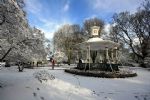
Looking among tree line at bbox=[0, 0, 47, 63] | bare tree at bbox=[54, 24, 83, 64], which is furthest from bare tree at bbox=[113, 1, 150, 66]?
tree line at bbox=[0, 0, 47, 63]

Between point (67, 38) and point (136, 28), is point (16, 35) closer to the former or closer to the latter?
point (136, 28)

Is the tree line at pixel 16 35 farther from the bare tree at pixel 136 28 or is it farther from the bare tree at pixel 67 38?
the bare tree at pixel 67 38

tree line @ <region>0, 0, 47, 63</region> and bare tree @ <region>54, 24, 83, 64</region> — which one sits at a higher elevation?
bare tree @ <region>54, 24, 83, 64</region>

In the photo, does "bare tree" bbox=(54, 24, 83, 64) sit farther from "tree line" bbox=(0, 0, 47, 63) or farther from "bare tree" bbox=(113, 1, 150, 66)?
"tree line" bbox=(0, 0, 47, 63)

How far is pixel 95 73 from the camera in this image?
67.9 feet

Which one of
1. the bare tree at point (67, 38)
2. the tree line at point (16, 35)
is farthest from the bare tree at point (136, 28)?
the tree line at point (16, 35)

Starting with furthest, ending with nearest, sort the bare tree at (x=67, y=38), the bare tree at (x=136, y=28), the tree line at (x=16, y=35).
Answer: the bare tree at (x=67, y=38) < the bare tree at (x=136, y=28) < the tree line at (x=16, y=35)

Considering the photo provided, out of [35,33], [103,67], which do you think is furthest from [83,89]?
[103,67]

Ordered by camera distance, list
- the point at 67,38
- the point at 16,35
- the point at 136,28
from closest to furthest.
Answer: the point at 16,35 → the point at 136,28 → the point at 67,38

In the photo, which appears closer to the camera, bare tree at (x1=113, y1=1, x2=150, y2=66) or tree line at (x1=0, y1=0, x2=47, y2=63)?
tree line at (x1=0, y1=0, x2=47, y2=63)

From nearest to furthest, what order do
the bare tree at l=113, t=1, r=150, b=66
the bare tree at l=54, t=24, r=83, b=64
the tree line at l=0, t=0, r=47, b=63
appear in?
the tree line at l=0, t=0, r=47, b=63 < the bare tree at l=113, t=1, r=150, b=66 < the bare tree at l=54, t=24, r=83, b=64

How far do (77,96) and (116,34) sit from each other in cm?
3654

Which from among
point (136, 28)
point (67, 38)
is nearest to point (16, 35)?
point (136, 28)

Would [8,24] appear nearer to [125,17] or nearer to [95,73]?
[95,73]
